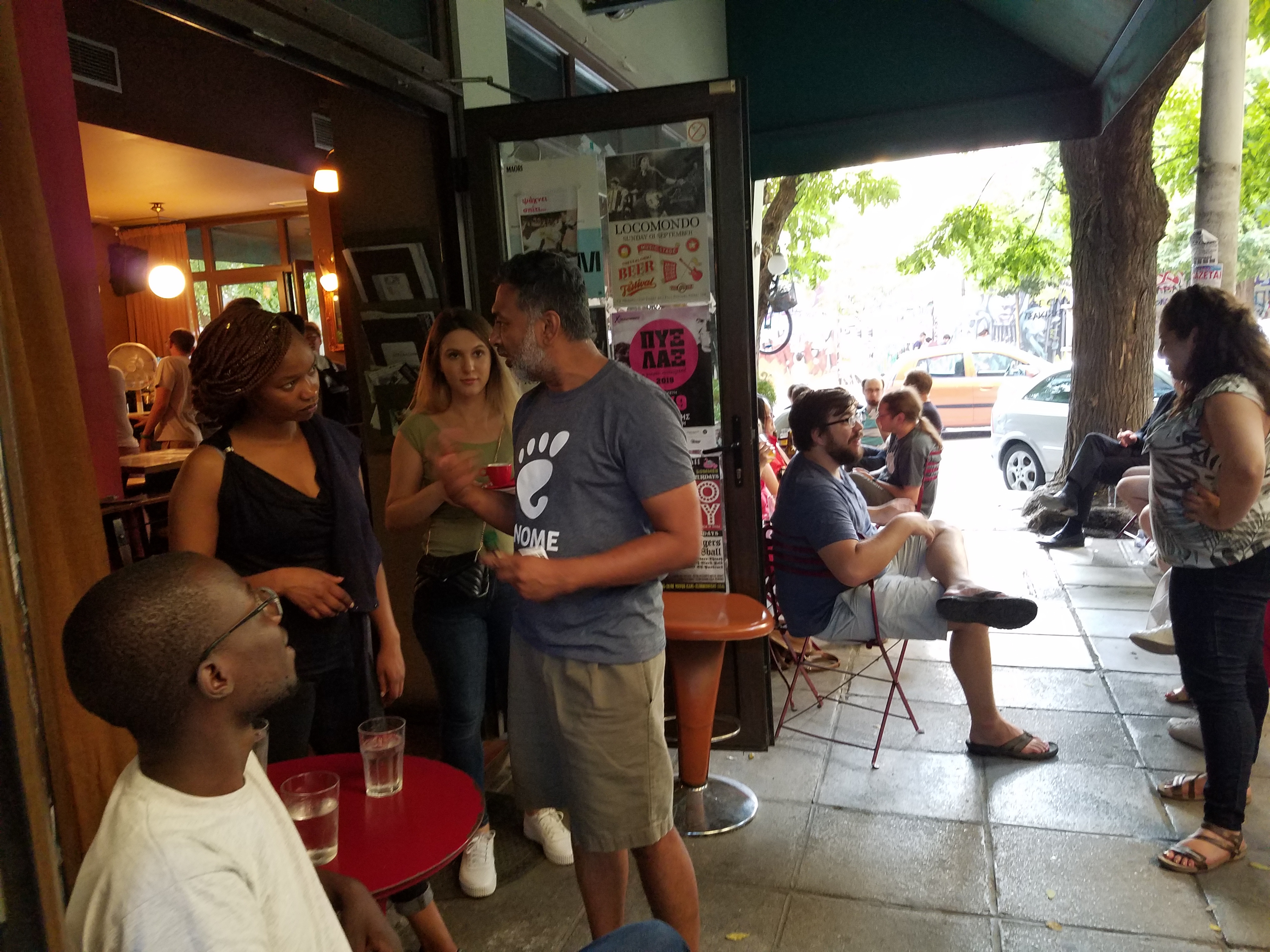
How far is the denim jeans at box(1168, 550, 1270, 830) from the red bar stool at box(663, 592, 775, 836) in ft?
4.38

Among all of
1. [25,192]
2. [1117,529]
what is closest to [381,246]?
[25,192]

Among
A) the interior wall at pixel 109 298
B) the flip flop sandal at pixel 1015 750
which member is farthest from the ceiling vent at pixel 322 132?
the flip flop sandal at pixel 1015 750

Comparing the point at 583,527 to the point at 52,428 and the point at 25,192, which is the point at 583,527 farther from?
the point at 25,192

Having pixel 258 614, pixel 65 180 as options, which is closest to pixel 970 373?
pixel 65 180

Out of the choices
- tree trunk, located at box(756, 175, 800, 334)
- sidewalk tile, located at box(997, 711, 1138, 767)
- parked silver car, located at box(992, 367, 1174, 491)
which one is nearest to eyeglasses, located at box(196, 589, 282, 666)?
sidewalk tile, located at box(997, 711, 1138, 767)

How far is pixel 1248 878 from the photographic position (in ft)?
9.12

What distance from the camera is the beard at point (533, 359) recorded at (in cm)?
208

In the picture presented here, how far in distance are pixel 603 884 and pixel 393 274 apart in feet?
8.78

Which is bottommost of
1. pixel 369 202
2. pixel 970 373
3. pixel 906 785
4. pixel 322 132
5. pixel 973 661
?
pixel 906 785

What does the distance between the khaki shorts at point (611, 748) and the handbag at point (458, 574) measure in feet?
2.18

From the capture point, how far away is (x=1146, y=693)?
4.27 m

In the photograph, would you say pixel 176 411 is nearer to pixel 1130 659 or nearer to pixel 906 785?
pixel 906 785

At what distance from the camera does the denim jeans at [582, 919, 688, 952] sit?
4.11 feet

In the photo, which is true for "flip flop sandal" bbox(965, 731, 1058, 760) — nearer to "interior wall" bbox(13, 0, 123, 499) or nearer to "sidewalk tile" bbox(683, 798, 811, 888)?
"sidewalk tile" bbox(683, 798, 811, 888)
